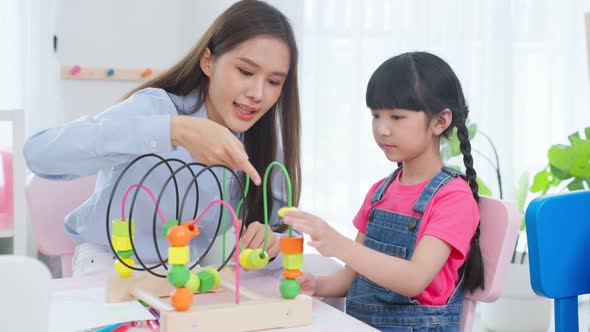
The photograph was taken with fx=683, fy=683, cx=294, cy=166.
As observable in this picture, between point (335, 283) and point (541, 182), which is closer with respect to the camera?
A: point (335, 283)

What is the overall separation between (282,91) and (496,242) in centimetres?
57

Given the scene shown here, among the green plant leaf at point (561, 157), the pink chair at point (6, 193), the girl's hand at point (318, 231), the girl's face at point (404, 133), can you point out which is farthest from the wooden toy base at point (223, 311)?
the green plant leaf at point (561, 157)

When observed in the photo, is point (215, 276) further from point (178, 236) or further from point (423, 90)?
point (423, 90)

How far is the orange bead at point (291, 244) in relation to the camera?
37.2 inches

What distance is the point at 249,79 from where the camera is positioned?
135 cm

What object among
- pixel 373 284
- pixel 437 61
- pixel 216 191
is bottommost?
pixel 373 284

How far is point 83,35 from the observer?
2914mm

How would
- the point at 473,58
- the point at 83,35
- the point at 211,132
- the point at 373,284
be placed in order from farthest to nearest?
the point at 473,58 < the point at 83,35 < the point at 373,284 < the point at 211,132

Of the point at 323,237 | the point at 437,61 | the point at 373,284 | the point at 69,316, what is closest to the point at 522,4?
the point at 437,61

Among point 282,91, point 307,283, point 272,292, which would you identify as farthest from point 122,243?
point 282,91

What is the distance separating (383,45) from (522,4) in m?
0.69

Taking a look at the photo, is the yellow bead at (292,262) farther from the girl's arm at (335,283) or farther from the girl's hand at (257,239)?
the girl's arm at (335,283)

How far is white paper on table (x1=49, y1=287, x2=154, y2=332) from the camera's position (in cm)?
87

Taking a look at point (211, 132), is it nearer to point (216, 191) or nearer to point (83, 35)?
point (216, 191)
